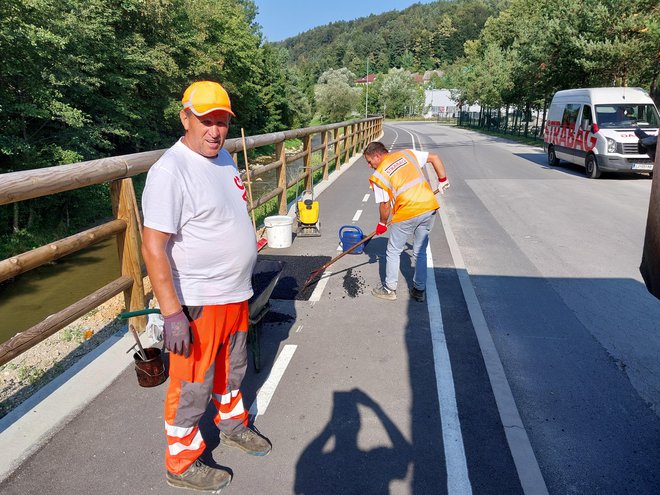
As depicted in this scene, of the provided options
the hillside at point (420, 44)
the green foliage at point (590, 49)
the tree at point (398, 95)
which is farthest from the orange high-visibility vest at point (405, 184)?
the hillside at point (420, 44)

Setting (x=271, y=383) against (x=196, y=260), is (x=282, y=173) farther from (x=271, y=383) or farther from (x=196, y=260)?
(x=196, y=260)

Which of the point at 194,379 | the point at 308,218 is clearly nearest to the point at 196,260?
the point at 194,379

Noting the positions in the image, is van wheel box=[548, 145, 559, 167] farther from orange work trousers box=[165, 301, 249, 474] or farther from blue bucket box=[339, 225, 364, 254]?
orange work trousers box=[165, 301, 249, 474]

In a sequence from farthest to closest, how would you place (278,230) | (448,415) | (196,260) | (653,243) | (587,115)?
1. (587,115)
2. (278,230)
3. (448,415)
4. (196,260)
5. (653,243)

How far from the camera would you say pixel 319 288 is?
580 cm

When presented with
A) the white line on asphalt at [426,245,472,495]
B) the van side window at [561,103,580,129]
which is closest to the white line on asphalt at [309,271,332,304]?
the white line on asphalt at [426,245,472,495]

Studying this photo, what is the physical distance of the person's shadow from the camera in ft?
8.93

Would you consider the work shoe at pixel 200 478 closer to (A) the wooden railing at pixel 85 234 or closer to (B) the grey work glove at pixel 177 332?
(B) the grey work glove at pixel 177 332

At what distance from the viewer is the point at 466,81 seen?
55469mm

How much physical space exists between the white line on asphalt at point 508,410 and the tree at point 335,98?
7837 centimetres

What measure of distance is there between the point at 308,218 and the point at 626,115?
11980 mm

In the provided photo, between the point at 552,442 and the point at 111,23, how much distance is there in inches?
949

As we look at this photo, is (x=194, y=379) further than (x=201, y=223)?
Yes

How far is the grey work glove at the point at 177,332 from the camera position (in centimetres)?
240
